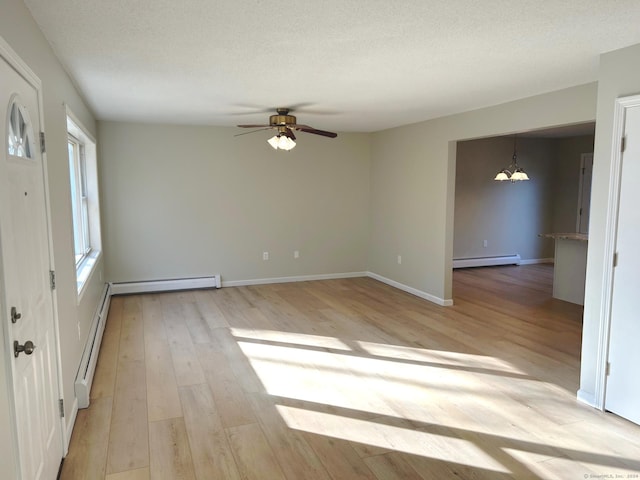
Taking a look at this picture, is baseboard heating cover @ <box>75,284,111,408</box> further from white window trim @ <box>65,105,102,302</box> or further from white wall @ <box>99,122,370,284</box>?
white wall @ <box>99,122,370,284</box>

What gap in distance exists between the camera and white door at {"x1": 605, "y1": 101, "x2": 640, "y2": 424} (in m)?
2.71

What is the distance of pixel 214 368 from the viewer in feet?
11.9

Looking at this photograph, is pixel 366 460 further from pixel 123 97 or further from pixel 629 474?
pixel 123 97

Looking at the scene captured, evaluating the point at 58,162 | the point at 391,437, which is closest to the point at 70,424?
the point at 58,162

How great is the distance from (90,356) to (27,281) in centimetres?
190

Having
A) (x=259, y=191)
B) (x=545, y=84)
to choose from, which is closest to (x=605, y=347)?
(x=545, y=84)

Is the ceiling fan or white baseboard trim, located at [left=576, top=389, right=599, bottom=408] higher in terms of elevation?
the ceiling fan

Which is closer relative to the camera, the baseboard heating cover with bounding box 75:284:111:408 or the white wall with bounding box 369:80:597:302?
the baseboard heating cover with bounding box 75:284:111:408

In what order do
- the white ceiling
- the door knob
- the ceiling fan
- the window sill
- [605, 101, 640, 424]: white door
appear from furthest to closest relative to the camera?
the ceiling fan < the window sill < [605, 101, 640, 424]: white door < the white ceiling < the door knob

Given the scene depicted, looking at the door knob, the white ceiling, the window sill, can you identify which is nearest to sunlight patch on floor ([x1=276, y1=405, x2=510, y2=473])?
the door knob

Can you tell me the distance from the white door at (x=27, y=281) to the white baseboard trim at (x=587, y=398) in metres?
3.27

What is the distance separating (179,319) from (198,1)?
3686 mm

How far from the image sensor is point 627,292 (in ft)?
9.14

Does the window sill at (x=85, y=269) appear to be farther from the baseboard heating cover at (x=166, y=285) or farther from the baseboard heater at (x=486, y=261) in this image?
the baseboard heater at (x=486, y=261)
